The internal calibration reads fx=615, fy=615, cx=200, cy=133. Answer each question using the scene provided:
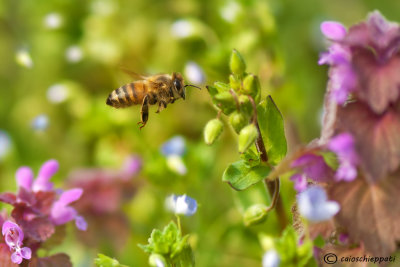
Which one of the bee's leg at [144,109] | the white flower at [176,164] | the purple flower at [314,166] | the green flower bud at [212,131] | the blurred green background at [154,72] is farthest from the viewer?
the blurred green background at [154,72]

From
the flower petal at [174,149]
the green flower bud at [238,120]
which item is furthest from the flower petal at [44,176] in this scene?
the flower petal at [174,149]

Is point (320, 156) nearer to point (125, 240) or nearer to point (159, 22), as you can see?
point (125, 240)

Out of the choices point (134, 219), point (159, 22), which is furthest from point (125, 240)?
point (159, 22)

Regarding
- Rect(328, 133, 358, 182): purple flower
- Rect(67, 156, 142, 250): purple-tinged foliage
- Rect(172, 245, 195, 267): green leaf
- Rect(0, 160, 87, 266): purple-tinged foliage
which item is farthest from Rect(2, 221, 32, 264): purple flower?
Rect(67, 156, 142, 250): purple-tinged foliage

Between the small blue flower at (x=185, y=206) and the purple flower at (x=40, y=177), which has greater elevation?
the purple flower at (x=40, y=177)

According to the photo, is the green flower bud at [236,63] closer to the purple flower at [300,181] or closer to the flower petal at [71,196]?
the purple flower at [300,181]

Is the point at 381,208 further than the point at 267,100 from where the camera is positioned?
No
